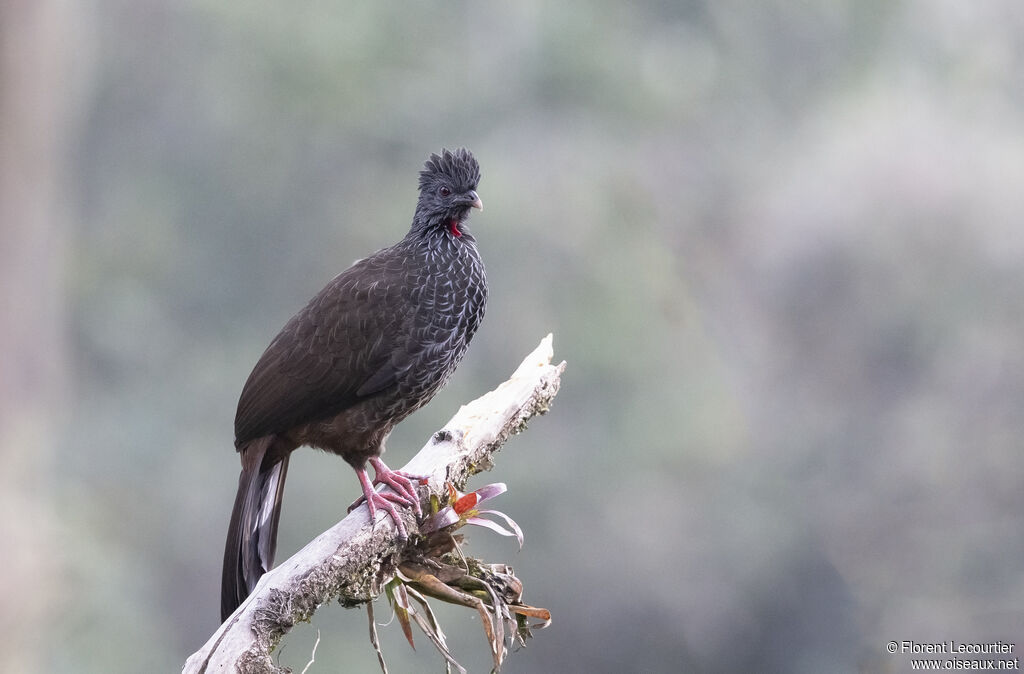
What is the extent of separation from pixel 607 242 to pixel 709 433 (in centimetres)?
168

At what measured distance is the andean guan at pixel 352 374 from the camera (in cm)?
326

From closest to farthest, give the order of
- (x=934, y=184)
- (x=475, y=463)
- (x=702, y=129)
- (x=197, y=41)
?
(x=475, y=463) < (x=934, y=184) < (x=702, y=129) < (x=197, y=41)

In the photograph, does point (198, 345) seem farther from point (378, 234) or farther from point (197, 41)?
point (197, 41)

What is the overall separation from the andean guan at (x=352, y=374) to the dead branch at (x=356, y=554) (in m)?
0.14

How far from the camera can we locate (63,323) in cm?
802

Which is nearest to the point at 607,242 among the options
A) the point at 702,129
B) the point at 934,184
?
the point at 702,129

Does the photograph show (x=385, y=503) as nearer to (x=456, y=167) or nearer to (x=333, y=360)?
(x=333, y=360)

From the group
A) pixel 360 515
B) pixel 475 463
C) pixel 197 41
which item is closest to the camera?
pixel 360 515

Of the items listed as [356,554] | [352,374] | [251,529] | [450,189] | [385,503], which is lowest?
[356,554]

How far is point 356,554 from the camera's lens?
2910 millimetres

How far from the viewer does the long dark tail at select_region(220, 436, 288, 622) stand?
3.27 m

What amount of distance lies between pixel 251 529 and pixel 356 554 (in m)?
0.56

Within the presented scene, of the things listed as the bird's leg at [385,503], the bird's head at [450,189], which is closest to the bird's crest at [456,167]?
the bird's head at [450,189]

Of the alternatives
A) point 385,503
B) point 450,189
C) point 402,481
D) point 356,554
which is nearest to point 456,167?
point 450,189
